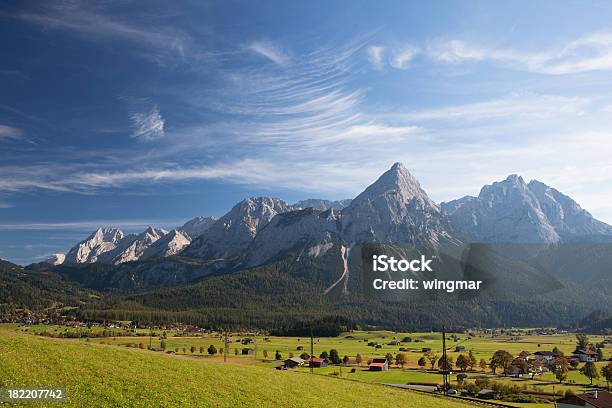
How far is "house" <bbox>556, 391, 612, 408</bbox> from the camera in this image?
7075cm

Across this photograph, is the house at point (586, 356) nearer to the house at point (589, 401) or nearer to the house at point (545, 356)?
the house at point (545, 356)

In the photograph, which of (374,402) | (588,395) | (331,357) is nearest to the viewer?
(374,402)

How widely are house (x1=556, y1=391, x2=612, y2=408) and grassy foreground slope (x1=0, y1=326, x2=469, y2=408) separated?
31.0 metres

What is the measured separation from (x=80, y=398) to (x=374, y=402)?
37496mm

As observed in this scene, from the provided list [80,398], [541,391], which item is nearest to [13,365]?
[80,398]

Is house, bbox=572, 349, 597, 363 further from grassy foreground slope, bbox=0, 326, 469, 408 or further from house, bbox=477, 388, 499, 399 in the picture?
grassy foreground slope, bbox=0, 326, 469, 408

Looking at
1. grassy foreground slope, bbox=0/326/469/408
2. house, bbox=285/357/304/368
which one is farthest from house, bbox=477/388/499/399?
house, bbox=285/357/304/368

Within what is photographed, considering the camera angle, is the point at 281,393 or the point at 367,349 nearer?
the point at 281,393

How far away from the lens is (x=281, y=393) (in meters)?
50.3

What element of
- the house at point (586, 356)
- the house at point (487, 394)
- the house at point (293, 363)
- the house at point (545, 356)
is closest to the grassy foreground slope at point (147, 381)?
the house at point (487, 394)

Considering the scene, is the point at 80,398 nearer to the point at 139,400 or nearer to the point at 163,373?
the point at 139,400

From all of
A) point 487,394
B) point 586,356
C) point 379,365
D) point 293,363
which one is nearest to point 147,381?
point 487,394

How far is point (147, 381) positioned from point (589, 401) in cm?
7465

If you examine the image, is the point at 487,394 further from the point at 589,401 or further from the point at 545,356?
the point at 545,356
